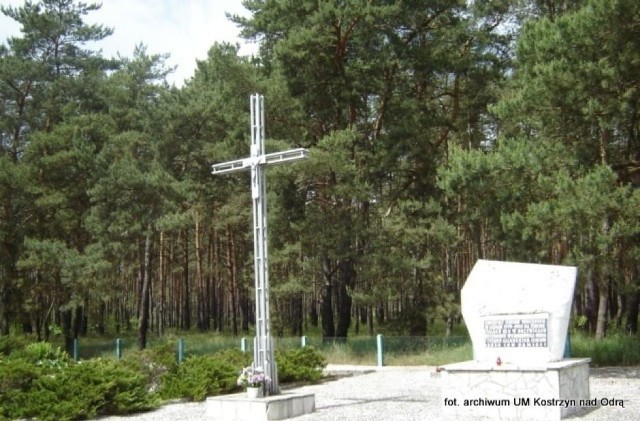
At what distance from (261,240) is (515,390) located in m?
4.56

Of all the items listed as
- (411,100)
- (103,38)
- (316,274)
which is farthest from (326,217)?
(103,38)

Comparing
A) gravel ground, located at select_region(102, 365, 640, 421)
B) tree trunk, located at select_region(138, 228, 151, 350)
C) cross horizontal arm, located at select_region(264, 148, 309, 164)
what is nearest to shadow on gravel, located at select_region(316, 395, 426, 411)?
gravel ground, located at select_region(102, 365, 640, 421)

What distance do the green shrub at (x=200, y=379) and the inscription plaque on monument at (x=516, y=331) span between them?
5.48m

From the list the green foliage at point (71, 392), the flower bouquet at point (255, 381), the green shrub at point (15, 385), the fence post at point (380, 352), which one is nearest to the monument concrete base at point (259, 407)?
the flower bouquet at point (255, 381)

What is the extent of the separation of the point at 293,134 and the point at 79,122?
41.8 feet

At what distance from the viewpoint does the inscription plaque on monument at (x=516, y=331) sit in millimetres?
10117

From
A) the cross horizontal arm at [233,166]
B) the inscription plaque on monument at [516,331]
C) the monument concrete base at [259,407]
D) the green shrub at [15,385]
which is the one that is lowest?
the monument concrete base at [259,407]

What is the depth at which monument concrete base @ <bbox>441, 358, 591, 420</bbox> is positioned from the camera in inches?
375

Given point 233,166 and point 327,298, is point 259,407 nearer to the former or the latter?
point 233,166

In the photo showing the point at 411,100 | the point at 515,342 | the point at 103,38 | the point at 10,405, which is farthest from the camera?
the point at 103,38

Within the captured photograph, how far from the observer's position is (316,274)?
2469 cm

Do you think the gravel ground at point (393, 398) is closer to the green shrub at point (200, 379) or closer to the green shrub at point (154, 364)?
the green shrub at point (200, 379)

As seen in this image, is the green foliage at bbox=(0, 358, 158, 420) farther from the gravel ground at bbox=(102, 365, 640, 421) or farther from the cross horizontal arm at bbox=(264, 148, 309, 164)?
the cross horizontal arm at bbox=(264, 148, 309, 164)

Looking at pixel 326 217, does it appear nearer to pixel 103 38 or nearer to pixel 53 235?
pixel 53 235
